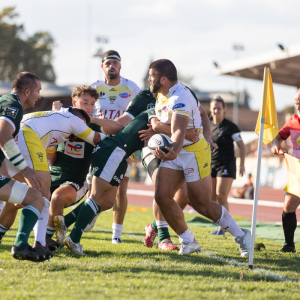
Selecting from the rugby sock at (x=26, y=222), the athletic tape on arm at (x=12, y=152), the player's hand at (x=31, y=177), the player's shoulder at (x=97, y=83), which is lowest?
the rugby sock at (x=26, y=222)

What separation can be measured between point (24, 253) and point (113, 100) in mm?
3933

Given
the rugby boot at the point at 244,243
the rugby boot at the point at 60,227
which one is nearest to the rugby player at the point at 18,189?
the rugby boot at the point at 60,227

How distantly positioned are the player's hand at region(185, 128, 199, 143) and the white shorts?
0.10m

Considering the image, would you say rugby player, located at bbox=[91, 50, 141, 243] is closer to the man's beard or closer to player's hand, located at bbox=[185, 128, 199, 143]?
the man's beard

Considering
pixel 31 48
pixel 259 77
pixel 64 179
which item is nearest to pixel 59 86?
pixel 31 48

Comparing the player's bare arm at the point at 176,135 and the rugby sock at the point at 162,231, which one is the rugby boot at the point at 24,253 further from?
the rugby sock at the point at 162,231

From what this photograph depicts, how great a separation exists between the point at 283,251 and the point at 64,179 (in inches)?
Result: 122

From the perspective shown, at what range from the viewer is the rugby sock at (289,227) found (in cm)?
621

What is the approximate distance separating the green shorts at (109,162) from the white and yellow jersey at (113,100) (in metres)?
2.22

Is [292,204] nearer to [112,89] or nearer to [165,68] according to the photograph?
[165,68]

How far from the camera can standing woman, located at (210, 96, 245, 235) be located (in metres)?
8.75

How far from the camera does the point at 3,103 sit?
14.1ft

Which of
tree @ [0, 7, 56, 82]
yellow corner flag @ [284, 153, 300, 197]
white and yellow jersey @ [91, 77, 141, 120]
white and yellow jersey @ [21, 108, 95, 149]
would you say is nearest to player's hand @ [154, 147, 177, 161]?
white and yellow jersey @ [21, 108, 95, 149]

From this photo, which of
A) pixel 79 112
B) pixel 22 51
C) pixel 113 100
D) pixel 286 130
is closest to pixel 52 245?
pixel 79 112
